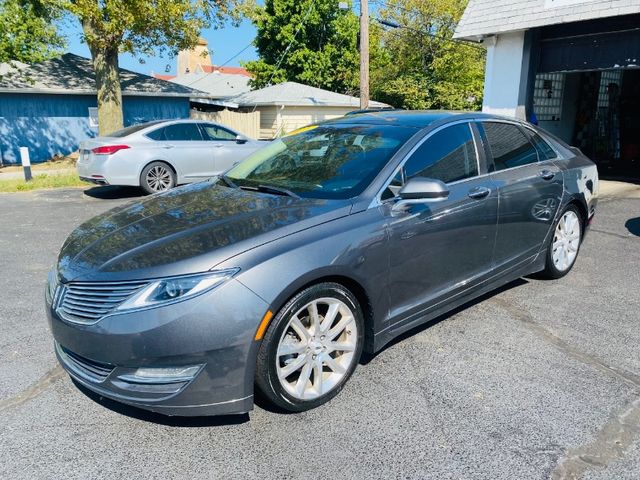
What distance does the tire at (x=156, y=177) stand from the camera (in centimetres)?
1009

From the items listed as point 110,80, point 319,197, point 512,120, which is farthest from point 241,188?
point 110,80

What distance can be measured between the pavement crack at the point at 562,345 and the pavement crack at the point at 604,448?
16.8 inches

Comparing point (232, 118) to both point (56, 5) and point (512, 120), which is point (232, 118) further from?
point (512, 120)

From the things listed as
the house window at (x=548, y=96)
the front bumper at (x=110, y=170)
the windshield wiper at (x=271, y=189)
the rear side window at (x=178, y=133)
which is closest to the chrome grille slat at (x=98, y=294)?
the windshield wiper at (x=271, y=189)

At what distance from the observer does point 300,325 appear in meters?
2.87

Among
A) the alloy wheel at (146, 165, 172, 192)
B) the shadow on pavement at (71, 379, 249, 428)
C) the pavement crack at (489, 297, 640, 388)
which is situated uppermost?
the alloy wheel at (146, 165, 172, 192)

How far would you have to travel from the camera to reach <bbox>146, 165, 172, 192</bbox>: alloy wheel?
10.2 metres

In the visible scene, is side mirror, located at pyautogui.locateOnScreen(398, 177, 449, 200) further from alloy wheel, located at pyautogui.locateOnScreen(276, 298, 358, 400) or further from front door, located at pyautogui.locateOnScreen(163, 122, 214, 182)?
front door, located at pyautogui.locateOnScreen(163, 122, 214, 182)

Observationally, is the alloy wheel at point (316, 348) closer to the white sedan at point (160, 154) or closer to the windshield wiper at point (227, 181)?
the windshield wiper at point (227, 181)

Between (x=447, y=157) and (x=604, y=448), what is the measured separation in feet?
6.94

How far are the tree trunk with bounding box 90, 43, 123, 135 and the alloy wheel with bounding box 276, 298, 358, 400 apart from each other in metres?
15.4

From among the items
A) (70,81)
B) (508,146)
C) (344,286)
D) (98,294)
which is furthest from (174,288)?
(70,81)

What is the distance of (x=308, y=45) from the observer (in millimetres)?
33906


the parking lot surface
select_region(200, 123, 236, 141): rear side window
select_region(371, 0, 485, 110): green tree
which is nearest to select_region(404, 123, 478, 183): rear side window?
the parking lot surface
